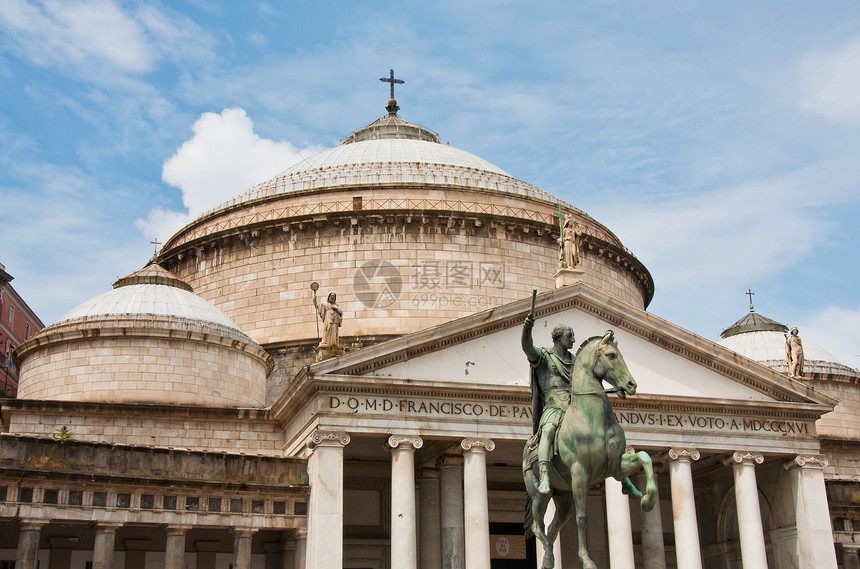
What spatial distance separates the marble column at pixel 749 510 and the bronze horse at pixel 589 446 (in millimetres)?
17030

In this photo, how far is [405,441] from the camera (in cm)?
2772

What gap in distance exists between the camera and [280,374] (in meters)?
36.6

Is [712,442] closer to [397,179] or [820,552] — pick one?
[820,552]

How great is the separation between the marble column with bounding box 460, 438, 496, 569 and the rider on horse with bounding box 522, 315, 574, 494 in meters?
13.1

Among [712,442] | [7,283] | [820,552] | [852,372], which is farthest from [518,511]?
[7,283]

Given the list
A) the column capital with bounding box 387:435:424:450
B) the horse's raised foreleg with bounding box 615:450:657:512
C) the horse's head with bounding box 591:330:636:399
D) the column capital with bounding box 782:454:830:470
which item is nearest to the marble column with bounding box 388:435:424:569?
the column capital with bounding box 387:435:424:450

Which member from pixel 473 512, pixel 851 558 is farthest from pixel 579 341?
pixel 851 558

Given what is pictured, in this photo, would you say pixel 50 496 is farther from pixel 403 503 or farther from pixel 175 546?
pixel 403 503

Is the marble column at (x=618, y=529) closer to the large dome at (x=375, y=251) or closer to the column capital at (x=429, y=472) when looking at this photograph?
the column capital at (x=429, y=472)

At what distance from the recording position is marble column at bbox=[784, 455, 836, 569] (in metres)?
30.2

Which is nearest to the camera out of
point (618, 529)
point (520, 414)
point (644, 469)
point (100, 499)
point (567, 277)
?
point (644, 469)

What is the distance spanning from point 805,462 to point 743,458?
2.06 meters

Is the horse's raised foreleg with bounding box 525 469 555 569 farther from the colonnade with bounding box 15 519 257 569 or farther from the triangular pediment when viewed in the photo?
the colonnade with bounding box 15 519 257 569

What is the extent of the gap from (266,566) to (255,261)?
13157 mm
